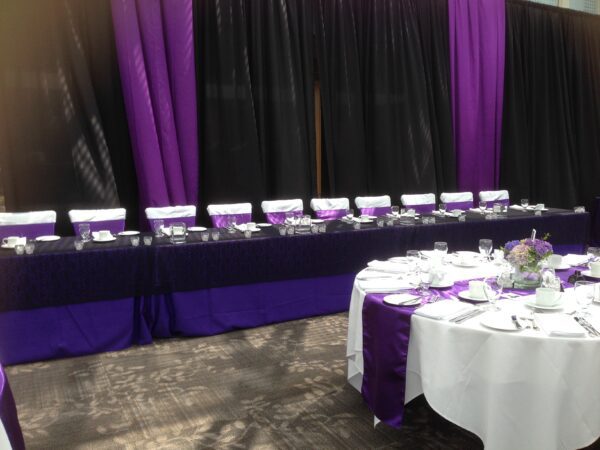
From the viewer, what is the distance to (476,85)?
672 cm

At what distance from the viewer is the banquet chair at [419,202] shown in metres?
5.21

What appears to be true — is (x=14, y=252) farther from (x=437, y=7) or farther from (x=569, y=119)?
(x=569, y=119)

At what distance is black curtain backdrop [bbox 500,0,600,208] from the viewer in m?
7.09

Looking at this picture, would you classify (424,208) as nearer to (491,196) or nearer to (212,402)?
(491,196)

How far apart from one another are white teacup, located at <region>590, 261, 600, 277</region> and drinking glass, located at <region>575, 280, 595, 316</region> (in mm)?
260

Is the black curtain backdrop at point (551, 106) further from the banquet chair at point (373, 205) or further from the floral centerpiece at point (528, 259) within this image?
the floral centerpiece at point (528, 259)

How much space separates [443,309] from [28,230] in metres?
A: 3.23

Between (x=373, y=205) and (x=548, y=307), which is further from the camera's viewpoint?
(x=373, y=205)

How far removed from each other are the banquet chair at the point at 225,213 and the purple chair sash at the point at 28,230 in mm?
1281

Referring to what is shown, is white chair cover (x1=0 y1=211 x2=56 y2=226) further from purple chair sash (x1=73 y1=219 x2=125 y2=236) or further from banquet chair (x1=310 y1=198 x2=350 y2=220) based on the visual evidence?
banquet chair (x1=310 y1=198 x2=350 y2=220)

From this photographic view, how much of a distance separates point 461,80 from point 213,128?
3540 millimetres

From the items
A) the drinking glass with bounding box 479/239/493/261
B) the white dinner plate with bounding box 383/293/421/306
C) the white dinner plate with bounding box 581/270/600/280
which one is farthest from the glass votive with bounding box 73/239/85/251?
the white dinner plate with bounding box 581/270/600/280

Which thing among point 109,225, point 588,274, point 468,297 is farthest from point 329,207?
point 468,297

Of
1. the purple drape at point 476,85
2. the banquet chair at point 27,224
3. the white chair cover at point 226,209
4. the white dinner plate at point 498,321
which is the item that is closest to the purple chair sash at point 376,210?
the white chair cover at point 226,209
